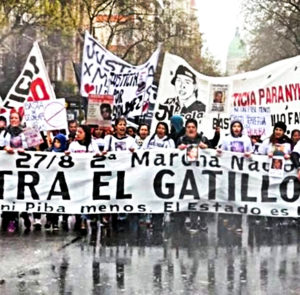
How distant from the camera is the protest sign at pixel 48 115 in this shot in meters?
11.1

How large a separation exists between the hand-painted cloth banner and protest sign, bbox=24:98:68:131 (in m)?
0.11

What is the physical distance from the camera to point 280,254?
916 centimetres

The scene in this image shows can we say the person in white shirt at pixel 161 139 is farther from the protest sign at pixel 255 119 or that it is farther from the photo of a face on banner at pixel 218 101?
the photo of a face on banner at pixel 218 101

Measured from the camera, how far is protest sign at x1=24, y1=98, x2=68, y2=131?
1110 cm

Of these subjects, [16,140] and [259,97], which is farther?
[259,97]

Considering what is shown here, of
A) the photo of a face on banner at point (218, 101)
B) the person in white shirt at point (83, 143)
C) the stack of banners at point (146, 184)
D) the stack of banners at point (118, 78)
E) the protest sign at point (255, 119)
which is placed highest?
the stack of banners at point (118, 78)

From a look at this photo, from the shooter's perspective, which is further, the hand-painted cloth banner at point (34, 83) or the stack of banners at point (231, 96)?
the stack of banners at point (231, 96)

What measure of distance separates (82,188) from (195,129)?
5.46 feet

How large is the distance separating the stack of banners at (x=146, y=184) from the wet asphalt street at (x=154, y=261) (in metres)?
0.35

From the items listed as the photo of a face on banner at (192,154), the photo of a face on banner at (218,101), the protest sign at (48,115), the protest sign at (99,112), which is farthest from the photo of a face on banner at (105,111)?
the photo of a face on banner at (218,101)

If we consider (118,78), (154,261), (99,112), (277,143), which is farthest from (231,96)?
(154,261)

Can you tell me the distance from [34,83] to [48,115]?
54 centimetres

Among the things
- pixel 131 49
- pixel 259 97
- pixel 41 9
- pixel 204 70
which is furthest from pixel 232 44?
pixel 259 97

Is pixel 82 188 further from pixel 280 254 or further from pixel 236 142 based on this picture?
pixel 280 254
